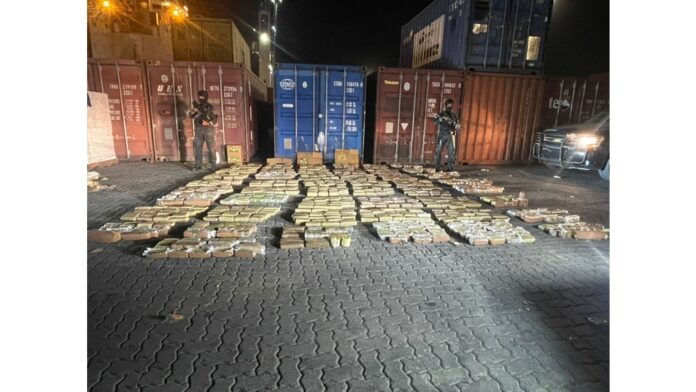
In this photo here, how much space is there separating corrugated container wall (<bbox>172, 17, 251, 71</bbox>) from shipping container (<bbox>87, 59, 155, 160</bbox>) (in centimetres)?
594

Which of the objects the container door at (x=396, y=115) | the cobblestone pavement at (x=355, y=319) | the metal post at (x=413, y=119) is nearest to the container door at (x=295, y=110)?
the container door at (x=396, y=115)

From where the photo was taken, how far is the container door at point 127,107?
11.0m

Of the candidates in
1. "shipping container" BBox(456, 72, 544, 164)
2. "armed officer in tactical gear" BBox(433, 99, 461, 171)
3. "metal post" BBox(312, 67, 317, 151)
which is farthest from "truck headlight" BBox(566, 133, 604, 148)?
"metal post" BBox(312, 67, 317, 151)

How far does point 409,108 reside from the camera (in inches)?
472

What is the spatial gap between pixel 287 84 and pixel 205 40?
308 inches

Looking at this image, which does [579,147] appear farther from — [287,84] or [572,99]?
[287,84]

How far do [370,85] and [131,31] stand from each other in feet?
35.5

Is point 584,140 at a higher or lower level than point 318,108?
lower

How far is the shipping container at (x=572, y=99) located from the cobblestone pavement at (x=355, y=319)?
375 inches

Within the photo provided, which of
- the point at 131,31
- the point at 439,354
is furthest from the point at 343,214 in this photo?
the point at 131,31

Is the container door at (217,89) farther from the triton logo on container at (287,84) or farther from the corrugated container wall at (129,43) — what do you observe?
the corrugated container wall at (129,43)

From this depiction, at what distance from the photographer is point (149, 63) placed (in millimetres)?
11023

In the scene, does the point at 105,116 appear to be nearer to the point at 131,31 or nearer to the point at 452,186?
the point at 131,31

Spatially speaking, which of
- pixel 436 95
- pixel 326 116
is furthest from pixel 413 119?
pixel 326 116
